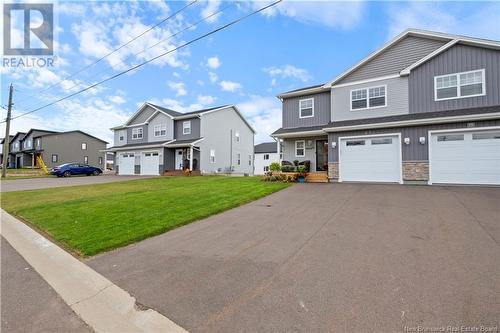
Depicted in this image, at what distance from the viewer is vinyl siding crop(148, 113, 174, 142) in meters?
25.6

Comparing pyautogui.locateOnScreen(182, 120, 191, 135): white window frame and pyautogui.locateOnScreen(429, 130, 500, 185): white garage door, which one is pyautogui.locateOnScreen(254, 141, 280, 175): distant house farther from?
pyautogui.locateOnScreen(429, 130, 500, 185): white garage door

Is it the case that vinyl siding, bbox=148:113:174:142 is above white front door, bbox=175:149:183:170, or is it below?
above

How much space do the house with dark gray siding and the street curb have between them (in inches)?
493

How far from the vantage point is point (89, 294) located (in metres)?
3.31

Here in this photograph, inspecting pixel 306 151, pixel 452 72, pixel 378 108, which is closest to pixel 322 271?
pixel 378 108

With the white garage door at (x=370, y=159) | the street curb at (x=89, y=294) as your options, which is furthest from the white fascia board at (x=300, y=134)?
the street curb at (x=89, y=294)

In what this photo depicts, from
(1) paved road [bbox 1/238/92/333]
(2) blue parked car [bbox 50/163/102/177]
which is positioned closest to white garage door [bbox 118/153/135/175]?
(2) blue parked car [bbox 50/163/102/177]

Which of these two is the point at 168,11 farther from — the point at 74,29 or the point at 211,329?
the point at 211,329

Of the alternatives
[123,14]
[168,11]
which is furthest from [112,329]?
[123,14]

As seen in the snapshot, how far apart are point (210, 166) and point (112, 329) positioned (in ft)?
72.5

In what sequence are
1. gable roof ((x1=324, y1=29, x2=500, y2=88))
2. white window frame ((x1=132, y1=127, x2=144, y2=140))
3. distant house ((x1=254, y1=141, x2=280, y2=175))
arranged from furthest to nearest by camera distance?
distant house ((x1=254, y1=141, x2=280, y2=175)) → white window frame ((x1=132, y1=127, x2=144, y2=140)) → gable roof ((x1=324, y1=29, x2=500, y2=88))

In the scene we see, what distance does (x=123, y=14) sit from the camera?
32.4 feet

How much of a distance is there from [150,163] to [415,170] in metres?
22.9

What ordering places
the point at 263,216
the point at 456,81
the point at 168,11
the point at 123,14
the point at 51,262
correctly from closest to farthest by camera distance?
the point at 51,262, the point at 263,216, the point at 168,11, the point at 123,14, the point at 456,81
